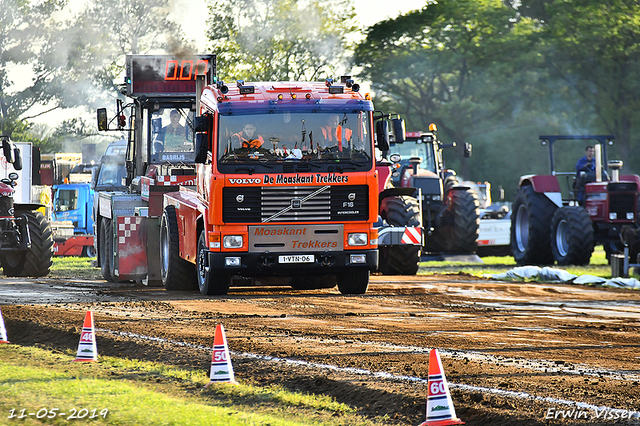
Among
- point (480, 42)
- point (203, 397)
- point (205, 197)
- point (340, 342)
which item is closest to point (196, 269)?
point (205, 197)

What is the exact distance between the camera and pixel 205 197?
14.8 metres

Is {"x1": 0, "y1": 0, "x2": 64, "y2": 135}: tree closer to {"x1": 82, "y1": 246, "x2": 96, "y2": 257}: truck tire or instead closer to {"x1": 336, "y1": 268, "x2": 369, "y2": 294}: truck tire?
{"x1": 82, "y1": 246, "x2": 96, "y2": 257}: truck tire

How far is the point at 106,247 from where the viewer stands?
20.1m

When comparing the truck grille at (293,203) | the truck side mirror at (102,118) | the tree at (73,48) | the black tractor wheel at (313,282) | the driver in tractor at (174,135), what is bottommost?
the black tractor wheel at (313,282)

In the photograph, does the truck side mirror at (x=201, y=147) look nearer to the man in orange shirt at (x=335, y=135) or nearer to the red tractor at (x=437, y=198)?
the man in orange shirt at (x=335, y=135)

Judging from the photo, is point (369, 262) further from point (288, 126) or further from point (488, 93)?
point (488, 93)

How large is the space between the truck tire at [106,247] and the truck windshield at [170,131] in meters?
1.79

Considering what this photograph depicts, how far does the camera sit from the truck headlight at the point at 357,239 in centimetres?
1472

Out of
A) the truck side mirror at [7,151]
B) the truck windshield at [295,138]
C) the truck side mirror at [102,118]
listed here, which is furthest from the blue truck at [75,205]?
the truck windshield at [295,138]

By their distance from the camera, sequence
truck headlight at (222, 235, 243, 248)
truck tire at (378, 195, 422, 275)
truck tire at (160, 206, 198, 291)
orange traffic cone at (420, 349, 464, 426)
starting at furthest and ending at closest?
truck tire at (378, 195, 422, 275), truck tire at (160, 206, 198, 291), truck headlight at (222, 235, 243, 248), orange traffic cone at (420, 349, 464, 426)

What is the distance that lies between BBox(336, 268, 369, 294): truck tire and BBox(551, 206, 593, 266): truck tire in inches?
315

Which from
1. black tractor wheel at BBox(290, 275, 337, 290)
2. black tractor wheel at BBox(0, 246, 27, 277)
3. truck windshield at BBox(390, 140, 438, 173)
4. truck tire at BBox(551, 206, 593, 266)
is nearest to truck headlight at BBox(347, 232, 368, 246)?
black tractor wheel at BBox(290, 275, 337, 290)

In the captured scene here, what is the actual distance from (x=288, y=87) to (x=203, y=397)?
7.92 meters

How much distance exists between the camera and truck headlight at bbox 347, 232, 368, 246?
1472cm
